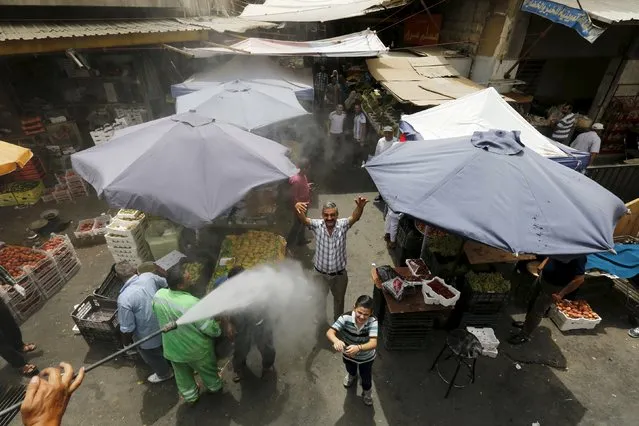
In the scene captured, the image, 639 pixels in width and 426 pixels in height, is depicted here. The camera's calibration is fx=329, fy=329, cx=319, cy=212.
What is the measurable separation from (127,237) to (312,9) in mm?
13322

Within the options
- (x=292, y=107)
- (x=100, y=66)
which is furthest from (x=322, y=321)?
(x=100, y=66)

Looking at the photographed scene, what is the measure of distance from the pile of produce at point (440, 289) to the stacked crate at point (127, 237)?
20.4ft

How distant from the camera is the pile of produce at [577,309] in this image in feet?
21.4

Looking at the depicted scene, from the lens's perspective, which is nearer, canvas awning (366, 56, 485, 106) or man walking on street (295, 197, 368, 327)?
man walking on street (295, 197, 368, 327)

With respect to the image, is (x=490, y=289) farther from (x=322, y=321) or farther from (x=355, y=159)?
(x=355, y=159)

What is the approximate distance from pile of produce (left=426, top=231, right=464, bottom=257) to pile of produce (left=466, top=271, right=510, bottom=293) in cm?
53

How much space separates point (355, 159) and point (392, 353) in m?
8.21

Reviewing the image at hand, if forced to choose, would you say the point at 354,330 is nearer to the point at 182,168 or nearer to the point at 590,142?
the point at 182,168

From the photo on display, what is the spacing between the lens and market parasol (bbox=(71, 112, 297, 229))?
16.0 feet

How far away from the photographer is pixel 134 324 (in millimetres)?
4816

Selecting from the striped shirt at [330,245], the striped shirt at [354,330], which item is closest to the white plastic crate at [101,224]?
the striped shirt at [330,245]

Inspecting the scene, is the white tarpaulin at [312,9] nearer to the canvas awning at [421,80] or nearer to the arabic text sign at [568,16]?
the canvas awning at [421,80]

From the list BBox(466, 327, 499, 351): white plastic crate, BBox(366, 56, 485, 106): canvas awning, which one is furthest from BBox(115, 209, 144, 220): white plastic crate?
BBox(366, 56, 485, 106): canvas awning

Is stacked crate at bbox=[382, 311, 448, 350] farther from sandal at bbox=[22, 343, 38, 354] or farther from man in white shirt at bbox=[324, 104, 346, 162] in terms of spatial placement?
man in white shirt at bbox=[324, 104, 346, 162]
